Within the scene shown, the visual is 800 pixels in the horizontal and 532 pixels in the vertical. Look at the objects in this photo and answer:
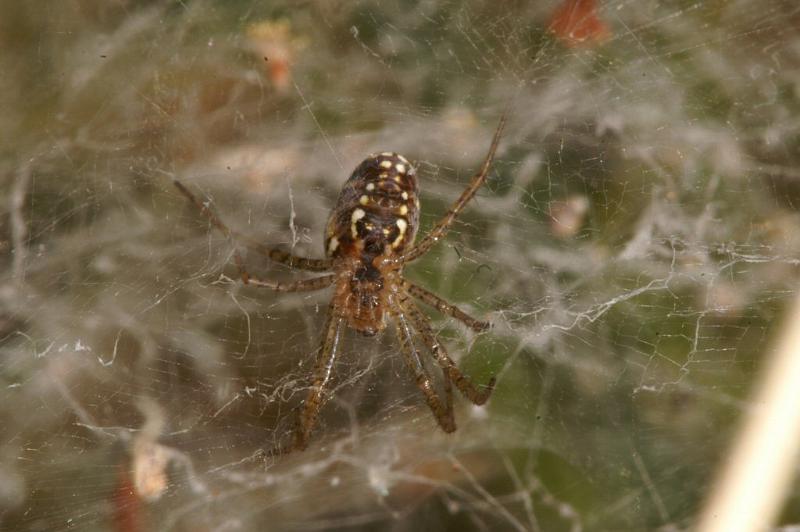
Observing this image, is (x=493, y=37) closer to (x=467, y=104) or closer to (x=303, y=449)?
(x=467, y=104)

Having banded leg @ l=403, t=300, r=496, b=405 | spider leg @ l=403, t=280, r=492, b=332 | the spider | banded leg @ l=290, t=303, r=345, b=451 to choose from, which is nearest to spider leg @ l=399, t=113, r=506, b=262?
the spider

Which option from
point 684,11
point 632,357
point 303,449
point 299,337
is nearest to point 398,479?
point 303,449

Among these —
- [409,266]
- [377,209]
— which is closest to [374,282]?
[409,266]

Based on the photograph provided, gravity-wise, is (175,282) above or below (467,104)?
below

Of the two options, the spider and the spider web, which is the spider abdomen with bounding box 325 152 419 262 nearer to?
the spider

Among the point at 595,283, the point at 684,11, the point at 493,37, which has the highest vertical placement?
the point at 684,11

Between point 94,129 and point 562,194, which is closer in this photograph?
point 562,194
